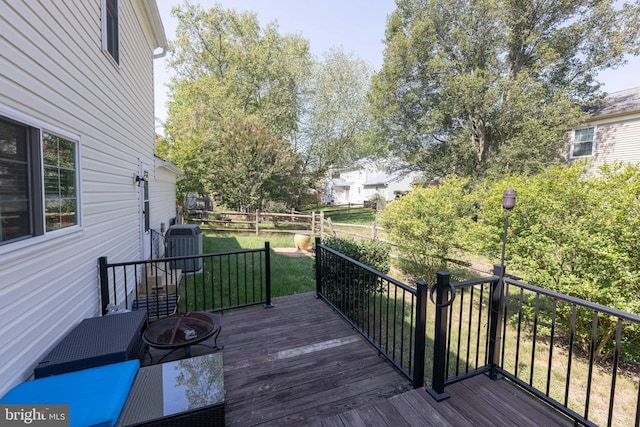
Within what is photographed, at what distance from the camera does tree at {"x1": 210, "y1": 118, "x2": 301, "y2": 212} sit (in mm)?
13398

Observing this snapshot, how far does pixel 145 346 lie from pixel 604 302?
5805mm

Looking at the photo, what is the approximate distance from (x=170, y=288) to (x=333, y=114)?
52.9ft

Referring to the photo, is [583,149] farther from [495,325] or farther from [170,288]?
[170,288]

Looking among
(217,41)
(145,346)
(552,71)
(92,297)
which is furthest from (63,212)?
(217,41)

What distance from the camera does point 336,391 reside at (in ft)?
8.05

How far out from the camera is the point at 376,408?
219cm

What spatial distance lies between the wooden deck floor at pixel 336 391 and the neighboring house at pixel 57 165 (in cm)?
153

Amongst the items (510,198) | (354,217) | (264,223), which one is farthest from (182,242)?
(354,217)

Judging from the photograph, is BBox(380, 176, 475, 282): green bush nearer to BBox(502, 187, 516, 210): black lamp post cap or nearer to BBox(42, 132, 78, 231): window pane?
BBox(502, 187, 516, 210): black lamp post cap

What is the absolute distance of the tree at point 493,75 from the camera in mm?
12227

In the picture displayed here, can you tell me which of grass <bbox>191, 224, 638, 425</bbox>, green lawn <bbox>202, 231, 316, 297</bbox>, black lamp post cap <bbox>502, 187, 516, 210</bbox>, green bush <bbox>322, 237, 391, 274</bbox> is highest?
black lamp post cap <bbox>502, 187, 516, 210</bbox>

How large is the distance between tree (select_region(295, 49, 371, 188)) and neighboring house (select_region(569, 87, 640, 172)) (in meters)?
10.3

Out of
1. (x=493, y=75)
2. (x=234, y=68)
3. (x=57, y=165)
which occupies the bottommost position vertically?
(x=57, y=165)

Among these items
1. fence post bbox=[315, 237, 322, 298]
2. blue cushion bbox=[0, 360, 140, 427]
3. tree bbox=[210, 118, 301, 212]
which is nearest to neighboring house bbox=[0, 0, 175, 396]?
blue cushion bbox=[0, 360, 140, 427]
